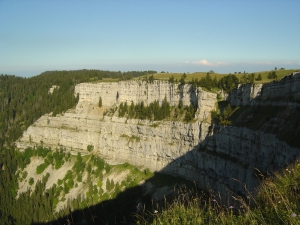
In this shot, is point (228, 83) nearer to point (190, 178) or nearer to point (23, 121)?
point (190, 178)

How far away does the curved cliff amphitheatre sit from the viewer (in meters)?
34.5

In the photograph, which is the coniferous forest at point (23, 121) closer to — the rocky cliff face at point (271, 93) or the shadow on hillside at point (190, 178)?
the shadow on hillside at point (190, 178)

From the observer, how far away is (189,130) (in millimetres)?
51781

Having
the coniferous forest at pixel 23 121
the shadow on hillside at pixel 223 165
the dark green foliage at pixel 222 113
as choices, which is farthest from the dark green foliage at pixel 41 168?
the dark green foliage at pixel 222 113

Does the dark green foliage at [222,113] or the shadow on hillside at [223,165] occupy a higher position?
the dark green foliage at [222,113]

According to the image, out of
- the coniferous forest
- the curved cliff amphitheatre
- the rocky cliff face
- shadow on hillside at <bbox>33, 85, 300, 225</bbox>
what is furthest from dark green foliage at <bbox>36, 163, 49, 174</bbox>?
the rocky cliff face

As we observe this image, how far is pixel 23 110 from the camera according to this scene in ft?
350

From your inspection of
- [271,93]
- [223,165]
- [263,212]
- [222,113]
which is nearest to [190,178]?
[223,165]

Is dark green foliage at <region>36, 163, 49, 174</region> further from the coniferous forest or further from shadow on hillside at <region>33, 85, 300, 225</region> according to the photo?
shadow on hillside at <region>33, 85, 300, 225</region>

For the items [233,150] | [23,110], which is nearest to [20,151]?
[23,110]

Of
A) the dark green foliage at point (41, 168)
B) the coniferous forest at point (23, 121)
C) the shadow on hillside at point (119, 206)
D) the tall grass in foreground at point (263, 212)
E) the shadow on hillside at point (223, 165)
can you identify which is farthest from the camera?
the dark green foliage at point (41, 168)

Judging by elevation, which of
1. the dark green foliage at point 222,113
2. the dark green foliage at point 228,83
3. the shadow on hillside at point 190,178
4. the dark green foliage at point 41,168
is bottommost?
the dark green foliage at point 41,168

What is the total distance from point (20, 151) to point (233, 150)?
2540 inches

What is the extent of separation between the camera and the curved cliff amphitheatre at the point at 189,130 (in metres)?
34.5
